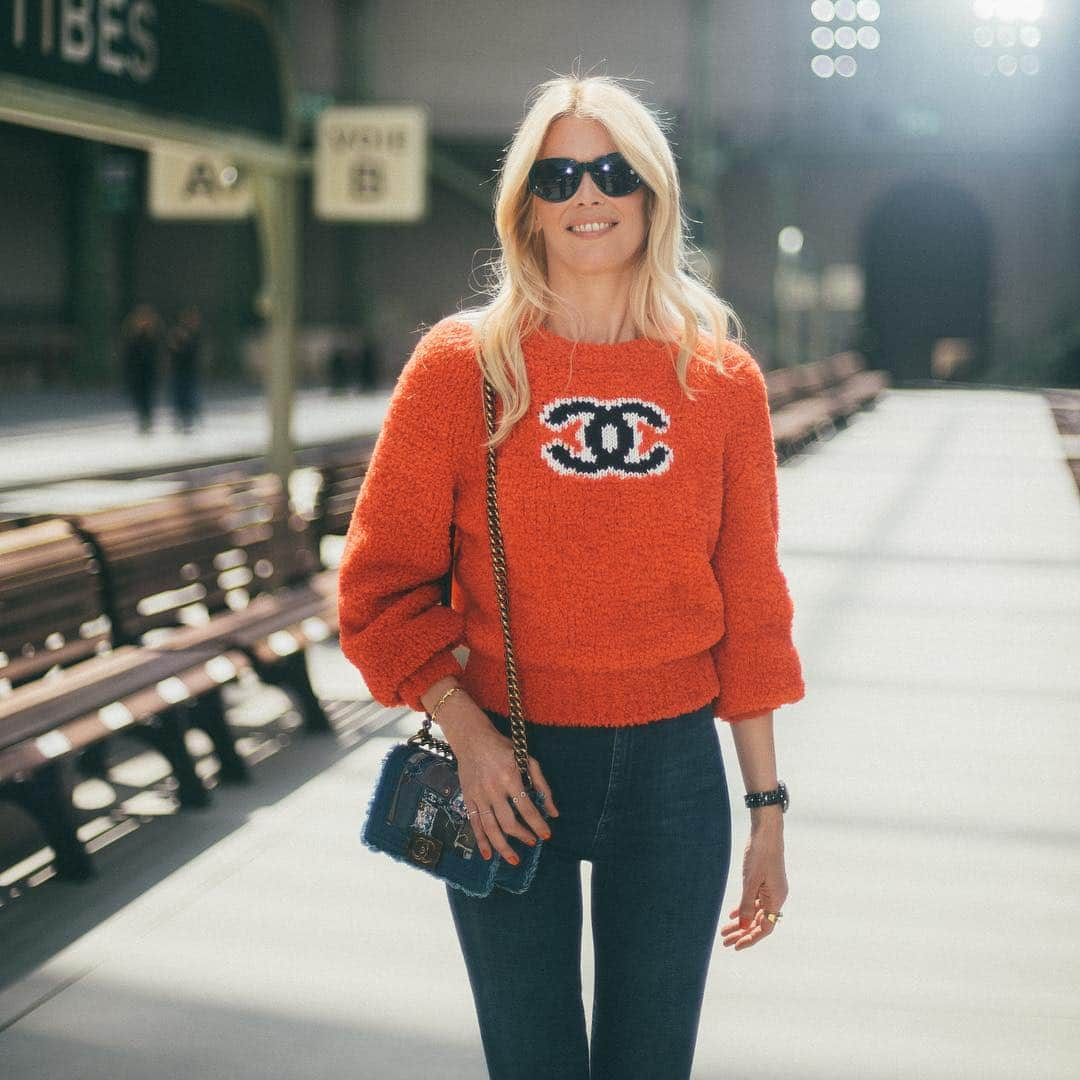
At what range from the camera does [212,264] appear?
41.7 meters

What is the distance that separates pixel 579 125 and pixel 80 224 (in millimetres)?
37288

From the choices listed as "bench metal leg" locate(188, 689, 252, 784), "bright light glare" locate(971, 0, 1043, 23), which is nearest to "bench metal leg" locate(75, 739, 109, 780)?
"bench metal leg" locate(188, 689, 252, 784)

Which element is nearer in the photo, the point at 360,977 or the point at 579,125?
the point at 579,125

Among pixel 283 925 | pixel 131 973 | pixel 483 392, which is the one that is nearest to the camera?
pixel 483 392

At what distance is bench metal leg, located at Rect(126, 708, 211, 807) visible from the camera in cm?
489

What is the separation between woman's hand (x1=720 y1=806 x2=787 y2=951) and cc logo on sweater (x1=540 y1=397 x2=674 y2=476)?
20.1 inches

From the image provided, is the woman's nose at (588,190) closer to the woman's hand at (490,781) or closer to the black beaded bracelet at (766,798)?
the woman's hand at (490,781)

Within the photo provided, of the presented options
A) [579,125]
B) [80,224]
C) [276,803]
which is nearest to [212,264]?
[80,224]

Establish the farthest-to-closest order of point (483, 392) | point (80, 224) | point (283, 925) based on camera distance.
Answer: point (80, 224), point (283, 925), point (483, 392)

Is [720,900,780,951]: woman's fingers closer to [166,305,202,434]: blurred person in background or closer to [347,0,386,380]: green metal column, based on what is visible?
[166,305,202,434]: blurred person in background

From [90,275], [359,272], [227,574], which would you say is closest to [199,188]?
[227,574]

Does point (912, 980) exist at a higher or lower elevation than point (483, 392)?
lower

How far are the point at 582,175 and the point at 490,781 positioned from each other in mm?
749

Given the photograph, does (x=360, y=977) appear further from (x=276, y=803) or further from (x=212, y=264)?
(x=212, y=264)
